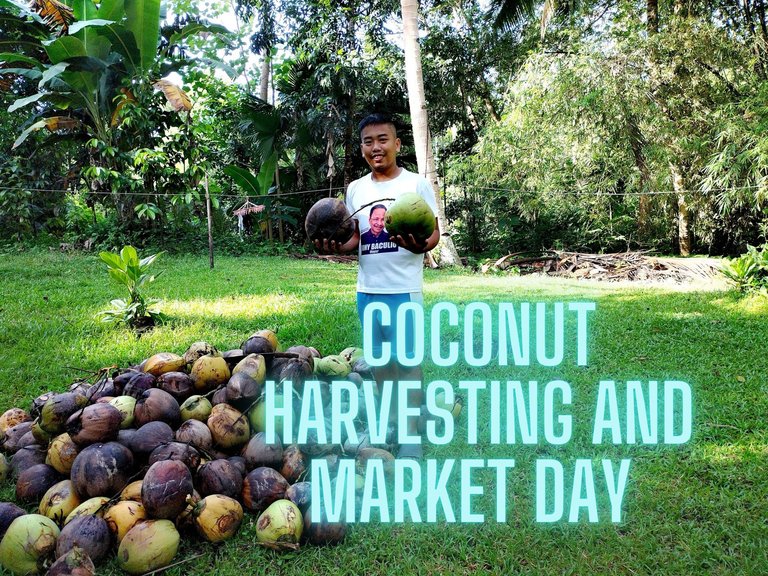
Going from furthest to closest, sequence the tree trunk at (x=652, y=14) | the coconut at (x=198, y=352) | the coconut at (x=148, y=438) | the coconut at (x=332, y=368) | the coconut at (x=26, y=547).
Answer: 1. the tree trunk at (x=652, y=14)
2. the coconut at (x=332, y=368)
3. the coconut at (x=198, y=352)
4. the coconut at (x=148, y=438)
5. the coconut at (x=26, y=547)

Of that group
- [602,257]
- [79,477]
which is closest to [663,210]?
[602,257]

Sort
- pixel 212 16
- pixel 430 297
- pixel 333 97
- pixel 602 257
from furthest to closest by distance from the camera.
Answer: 1. pixel 212 16
2. pixel 333 97
3. pixel 602 257
4. pixel 430 297

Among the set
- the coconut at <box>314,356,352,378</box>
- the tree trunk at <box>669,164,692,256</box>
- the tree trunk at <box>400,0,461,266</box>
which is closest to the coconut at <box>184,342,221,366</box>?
the coconut at <box>314,356,352,378</box>

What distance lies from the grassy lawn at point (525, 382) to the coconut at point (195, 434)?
319 millimetres

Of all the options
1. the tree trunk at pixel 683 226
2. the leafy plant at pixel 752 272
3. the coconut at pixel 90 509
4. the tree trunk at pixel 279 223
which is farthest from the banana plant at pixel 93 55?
the tree trunk at pixel 683 226

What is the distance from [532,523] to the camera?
204 cm

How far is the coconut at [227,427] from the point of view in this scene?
2.08 metres

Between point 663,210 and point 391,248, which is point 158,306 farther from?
point 663,210

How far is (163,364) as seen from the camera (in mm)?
2395

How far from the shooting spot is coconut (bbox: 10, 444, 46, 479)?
7.00ft

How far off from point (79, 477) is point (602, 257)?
32.6ft

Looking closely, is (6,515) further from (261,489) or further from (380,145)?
(380,145)

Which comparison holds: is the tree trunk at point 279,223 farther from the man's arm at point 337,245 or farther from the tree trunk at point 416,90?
the man's arm at point 337,245

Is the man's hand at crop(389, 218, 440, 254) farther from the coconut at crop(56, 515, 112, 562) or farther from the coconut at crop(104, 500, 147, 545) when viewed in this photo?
the coconut at crop(56, 515, 112, 562)
